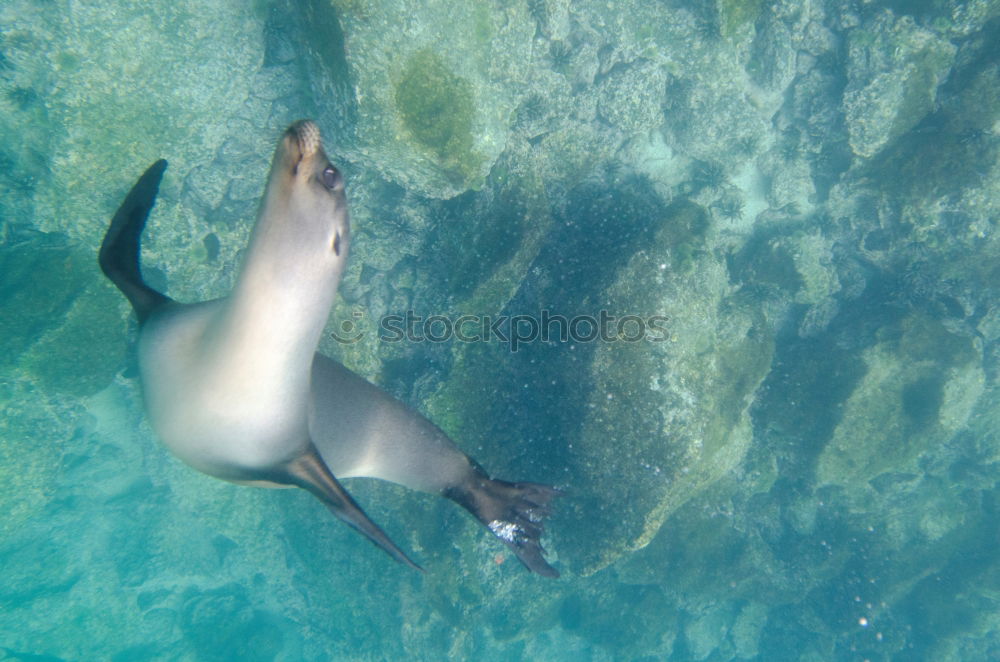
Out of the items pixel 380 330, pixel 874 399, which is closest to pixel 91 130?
pixel 380 330

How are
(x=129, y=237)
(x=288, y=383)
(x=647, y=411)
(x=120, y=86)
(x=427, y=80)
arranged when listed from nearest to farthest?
(x=288, y=383)
(x=129, y=237)
(x=427, y=80)
(x=647, y=411)
(x=120, y=86)

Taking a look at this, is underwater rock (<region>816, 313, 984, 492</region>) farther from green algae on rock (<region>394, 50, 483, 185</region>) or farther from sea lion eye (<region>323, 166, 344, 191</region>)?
sea lion eye (<region>323, 166, 344, 191</region>)

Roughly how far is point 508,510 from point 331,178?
2752mm

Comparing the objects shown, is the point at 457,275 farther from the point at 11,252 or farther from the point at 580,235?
the point at 11,252

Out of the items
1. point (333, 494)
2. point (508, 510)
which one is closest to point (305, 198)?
point (333, 494)

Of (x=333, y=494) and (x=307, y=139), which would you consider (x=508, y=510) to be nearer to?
(x=333, y=494)

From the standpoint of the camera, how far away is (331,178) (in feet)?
4.56

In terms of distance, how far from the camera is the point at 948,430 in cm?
785

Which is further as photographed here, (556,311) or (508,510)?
(556,311)

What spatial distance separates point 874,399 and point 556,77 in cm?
712

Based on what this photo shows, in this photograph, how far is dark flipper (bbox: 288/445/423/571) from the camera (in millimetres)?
2062

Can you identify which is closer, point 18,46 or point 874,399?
point 18,46

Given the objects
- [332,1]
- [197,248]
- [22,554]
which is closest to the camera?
[332,1]

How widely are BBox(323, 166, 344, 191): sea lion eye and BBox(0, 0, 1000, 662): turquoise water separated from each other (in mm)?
4348
